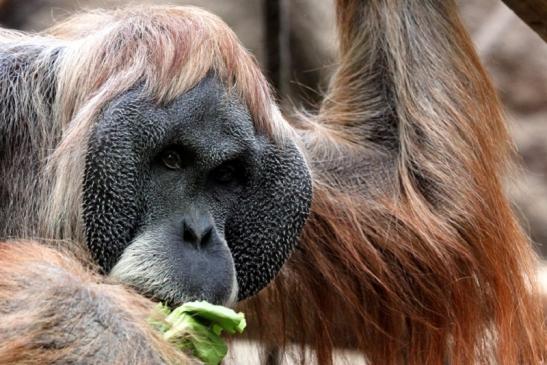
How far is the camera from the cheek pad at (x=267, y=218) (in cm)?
249

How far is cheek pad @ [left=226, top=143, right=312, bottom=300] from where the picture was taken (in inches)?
98.2

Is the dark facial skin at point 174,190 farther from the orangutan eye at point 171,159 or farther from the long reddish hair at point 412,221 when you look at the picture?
the long reddish hair at point 412,221

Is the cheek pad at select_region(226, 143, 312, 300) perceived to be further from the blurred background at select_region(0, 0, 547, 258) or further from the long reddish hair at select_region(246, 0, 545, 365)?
the blurred background at select_region(0, 0, 547, 258)

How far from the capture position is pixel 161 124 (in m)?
2.32

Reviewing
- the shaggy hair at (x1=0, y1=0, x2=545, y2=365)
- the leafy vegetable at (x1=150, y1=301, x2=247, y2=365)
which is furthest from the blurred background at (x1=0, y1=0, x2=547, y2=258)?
the leafy vegetable at (x1=150, y1=301, x2=247, y2=365)

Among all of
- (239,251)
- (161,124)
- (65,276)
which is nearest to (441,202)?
(239,251)

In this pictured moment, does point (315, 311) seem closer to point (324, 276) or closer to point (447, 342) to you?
point (324, 276)

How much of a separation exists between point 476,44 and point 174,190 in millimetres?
3407

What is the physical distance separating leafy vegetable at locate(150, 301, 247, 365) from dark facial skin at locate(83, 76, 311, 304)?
5cm

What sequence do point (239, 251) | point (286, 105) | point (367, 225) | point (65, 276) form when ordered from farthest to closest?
point (286, 105), point (367, 225), point (239, 251), point (65, 276)

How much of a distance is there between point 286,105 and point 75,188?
4.83 ft

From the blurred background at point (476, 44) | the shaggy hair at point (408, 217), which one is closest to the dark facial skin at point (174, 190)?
the shaggy hair at point (408, 217)

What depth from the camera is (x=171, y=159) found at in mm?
2350

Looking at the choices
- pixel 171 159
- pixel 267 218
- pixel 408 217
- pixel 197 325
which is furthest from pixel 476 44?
pixel 197 325
